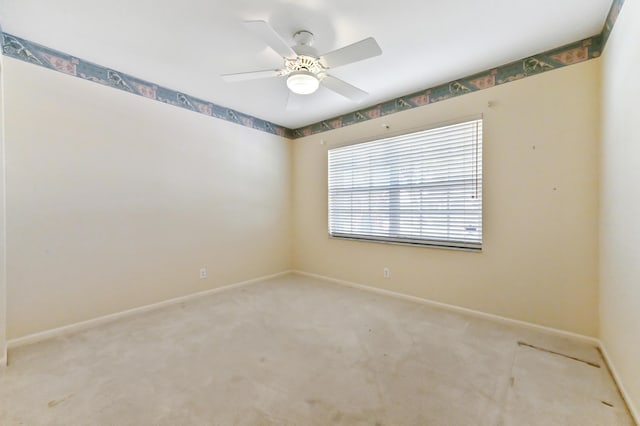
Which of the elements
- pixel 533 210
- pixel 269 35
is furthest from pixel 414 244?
pixel 269 35

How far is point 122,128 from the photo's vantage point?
9.02 ft

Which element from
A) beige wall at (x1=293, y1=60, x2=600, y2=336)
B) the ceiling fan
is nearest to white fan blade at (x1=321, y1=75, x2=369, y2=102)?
the ceiling fan

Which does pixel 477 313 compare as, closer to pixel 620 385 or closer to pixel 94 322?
pixel 620 385

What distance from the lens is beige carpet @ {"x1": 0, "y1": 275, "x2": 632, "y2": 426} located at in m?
1.45

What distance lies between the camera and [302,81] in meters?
2.02

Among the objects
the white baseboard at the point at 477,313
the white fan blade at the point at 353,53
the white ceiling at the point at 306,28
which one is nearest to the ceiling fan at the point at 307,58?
the white fan blade at the point at 353,53

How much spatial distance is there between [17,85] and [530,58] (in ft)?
14.5

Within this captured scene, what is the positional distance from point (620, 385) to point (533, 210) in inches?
53.0

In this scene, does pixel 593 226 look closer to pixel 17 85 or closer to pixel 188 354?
pixel 188 354

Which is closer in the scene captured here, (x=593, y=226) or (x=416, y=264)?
(x=593, y=226)

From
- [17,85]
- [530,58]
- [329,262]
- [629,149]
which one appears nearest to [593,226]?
[629,149]

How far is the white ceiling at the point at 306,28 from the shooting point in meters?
1.81

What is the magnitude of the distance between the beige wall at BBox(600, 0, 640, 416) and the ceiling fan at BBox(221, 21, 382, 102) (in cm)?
148

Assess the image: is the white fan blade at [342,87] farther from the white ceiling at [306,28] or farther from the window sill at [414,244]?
the window sill at [414,244]
